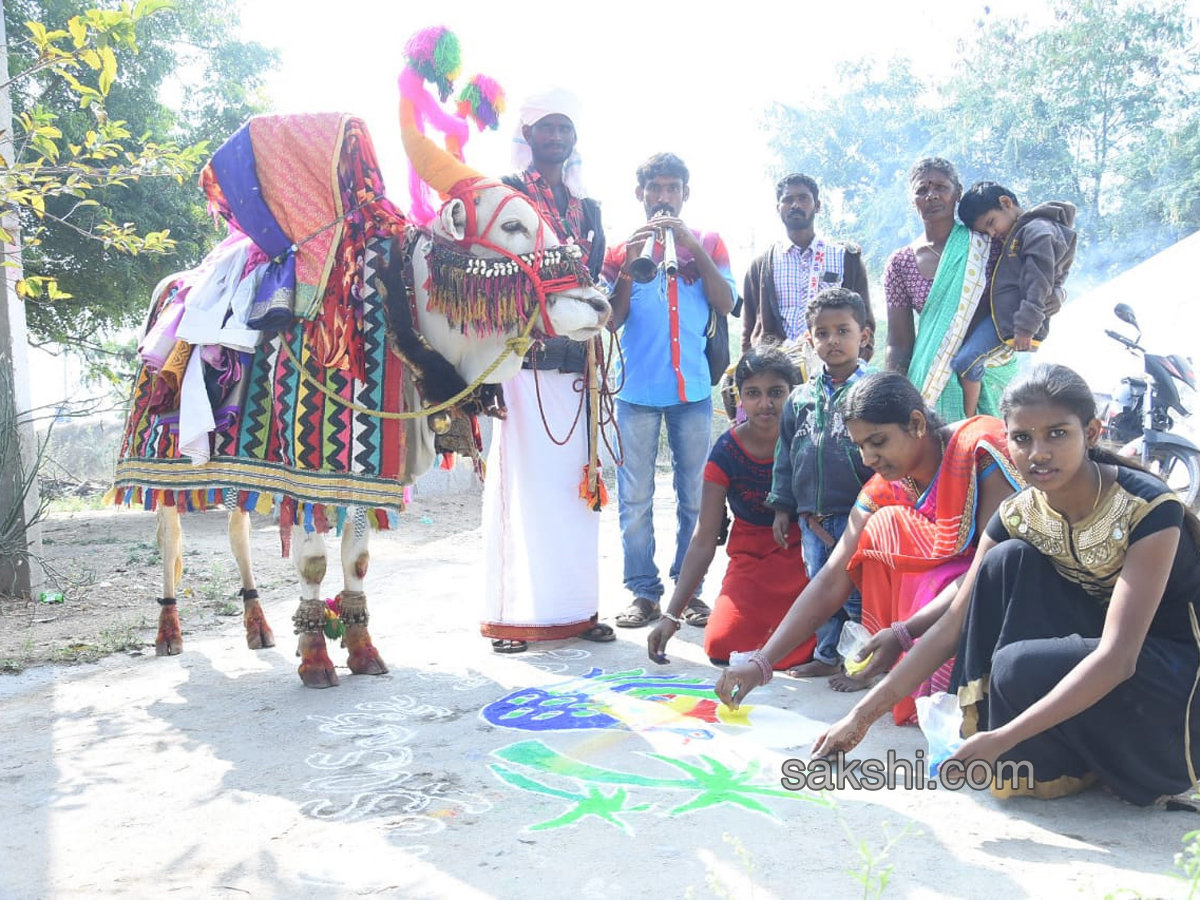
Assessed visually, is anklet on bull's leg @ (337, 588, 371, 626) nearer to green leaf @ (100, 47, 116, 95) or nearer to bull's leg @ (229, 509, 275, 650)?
bull's leg @ (229, 509, 275, 650)

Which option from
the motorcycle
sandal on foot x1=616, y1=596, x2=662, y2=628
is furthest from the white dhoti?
the motorcycle

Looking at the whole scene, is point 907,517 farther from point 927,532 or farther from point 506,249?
point 506,249

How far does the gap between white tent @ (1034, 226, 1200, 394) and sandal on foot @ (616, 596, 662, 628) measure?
874 centimetres

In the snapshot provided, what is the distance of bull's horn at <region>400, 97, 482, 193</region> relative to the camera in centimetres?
398

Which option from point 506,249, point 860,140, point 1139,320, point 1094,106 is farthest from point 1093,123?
point 506,249

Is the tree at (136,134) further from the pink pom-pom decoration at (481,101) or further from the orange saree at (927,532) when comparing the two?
the orange saree at (927,532)

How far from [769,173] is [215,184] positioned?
23.4 meters

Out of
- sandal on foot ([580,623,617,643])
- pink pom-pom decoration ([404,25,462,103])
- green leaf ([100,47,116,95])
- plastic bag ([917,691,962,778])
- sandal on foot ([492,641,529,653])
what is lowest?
sandal on foot ([492,641,529,653])

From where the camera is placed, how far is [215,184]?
4.18m

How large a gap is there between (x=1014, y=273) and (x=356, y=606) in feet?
9.73

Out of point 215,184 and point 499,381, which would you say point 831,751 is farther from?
point 215,184

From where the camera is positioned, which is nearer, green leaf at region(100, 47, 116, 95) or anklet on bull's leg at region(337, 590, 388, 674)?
green leaf at region(100, 47, 116, 95)

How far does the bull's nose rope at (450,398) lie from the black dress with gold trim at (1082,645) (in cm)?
191

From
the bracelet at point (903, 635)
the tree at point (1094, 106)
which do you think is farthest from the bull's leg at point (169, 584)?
the tree at point (1094, 106)
